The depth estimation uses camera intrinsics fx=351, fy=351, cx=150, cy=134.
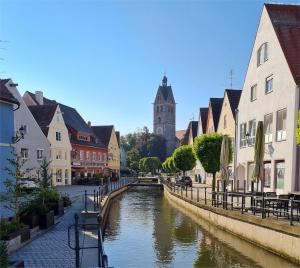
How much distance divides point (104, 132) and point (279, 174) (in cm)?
4567

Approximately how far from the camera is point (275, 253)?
12.1 m

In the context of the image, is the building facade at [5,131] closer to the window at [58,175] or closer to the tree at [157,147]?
the window at [58,175]

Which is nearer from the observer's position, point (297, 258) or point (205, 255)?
point (297, 258)

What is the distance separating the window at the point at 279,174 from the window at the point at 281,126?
1.49 meters

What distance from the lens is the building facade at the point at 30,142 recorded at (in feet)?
107

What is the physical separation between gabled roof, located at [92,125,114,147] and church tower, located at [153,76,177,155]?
199 feet

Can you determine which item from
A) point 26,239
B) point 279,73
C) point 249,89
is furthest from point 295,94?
point 26,239

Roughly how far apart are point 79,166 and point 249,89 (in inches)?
1132

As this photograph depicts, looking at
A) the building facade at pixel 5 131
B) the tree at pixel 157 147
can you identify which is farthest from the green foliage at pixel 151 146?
the building facade at pixel 5 131

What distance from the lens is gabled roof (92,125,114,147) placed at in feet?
203

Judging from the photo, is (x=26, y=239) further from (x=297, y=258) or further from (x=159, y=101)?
(x=159, y=101)

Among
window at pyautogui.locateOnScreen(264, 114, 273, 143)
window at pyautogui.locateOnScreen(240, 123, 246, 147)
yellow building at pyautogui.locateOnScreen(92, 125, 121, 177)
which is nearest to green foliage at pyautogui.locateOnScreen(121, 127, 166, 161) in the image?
yellow building at pyautogui.locateOnScreen(92, 125, 121, 177)

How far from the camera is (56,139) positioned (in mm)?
41781

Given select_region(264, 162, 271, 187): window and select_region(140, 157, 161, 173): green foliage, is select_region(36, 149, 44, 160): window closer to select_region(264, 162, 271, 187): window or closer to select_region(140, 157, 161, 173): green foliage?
select_region(264, 162, 271, 187): window
